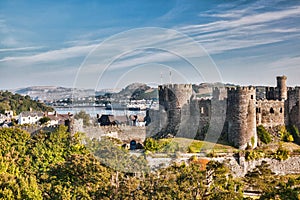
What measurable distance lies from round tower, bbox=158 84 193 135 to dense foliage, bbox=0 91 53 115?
69068 mm

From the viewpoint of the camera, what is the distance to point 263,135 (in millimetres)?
34531

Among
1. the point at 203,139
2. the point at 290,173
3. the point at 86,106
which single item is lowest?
the point at 290,173

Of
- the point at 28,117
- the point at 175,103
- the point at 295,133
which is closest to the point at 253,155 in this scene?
the point at 295,133

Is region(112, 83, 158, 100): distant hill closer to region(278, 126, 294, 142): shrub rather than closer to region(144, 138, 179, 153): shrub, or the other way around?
region(144, 138, 179, 153): shrub

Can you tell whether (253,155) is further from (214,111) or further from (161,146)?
(161,146)

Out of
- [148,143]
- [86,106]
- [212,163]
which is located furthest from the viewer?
[86,106]

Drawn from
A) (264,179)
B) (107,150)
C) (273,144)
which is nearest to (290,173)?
(273,144)

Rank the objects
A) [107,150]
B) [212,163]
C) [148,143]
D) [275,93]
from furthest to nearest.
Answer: [275,93] < [148,143] < [107,150] < [212,163]

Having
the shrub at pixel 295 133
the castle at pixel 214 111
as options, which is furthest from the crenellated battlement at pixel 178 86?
the shrub at pixel 295 133

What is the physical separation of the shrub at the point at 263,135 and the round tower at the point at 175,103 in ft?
17.4

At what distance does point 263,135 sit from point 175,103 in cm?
654

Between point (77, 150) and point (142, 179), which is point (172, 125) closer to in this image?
point (77, 150)

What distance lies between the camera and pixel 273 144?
34.4 metres

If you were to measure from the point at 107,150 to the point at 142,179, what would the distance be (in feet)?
19.8
